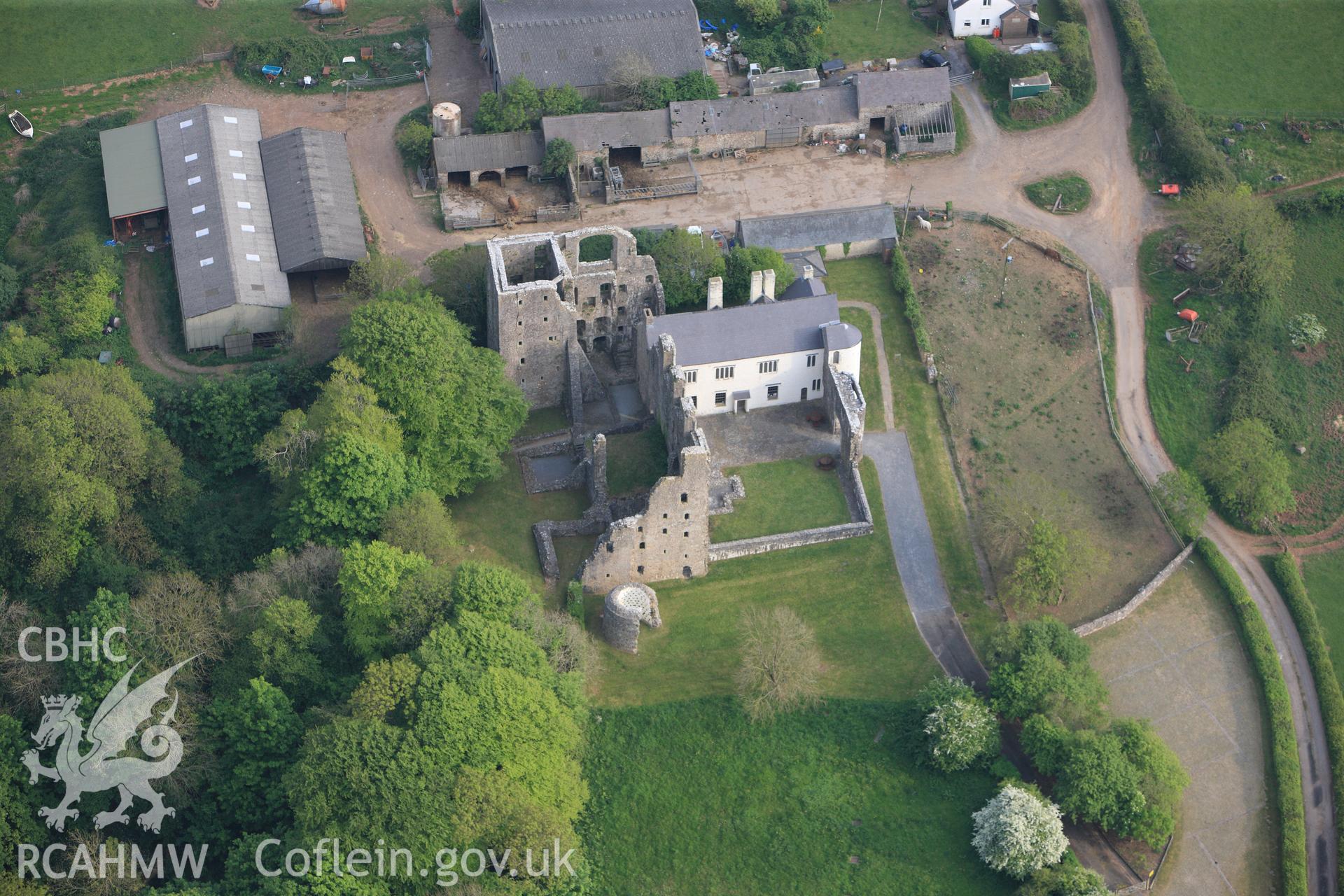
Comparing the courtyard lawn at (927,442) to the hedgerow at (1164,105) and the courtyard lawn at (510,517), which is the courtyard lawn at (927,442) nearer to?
the courtyard lawn at (510,517)

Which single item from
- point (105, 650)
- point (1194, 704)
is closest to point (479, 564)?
point (105, 650)

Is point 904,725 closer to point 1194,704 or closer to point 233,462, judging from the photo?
point 1194,704

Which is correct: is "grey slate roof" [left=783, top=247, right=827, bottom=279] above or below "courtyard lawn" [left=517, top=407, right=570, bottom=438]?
above

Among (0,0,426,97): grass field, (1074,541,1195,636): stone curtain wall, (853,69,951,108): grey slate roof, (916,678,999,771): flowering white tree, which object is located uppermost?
(0,0,426,97): grass field

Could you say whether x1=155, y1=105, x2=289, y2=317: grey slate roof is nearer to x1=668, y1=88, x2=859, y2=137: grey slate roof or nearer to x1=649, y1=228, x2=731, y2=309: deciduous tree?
x1=649, y1=228, x2=731, y2=309: deciduous tree

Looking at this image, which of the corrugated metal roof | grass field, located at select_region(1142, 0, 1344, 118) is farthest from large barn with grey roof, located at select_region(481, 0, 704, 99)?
grass field, located at select_region(1142, 0, 1344, 118)

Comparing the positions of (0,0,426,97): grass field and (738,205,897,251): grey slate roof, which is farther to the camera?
(0,0,426,97): grass field

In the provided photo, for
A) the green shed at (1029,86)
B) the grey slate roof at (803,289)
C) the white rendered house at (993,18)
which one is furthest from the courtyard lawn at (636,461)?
the white rendered house at (993,18)
